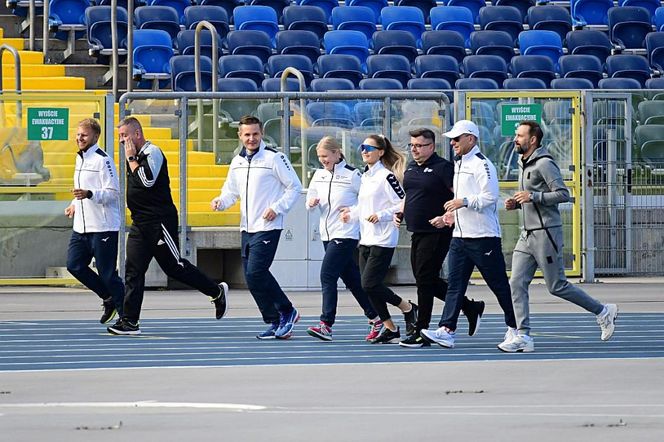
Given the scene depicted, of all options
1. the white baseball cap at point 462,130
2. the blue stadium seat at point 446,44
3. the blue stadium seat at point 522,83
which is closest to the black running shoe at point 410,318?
the white baseball cap at point 462,130

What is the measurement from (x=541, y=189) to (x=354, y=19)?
14514mm

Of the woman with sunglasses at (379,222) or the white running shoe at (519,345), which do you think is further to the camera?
the woman with sunglasses at (379,222)

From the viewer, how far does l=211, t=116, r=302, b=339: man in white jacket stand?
1305 cm

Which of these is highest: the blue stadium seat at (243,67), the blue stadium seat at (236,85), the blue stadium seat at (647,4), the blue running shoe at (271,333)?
the blue stadium seat at (647,4)

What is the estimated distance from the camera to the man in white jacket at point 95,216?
45.9ft

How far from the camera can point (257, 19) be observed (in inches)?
1008

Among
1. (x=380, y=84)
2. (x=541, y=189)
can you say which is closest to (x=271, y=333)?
(x=541, y=189)

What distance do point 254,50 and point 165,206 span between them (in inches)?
449

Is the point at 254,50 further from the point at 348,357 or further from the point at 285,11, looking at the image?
the point at 348,357

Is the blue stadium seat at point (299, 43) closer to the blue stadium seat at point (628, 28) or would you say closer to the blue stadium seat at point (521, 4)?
the blue stadium seat at point (521, 4)

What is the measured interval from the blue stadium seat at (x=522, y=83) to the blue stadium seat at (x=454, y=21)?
2.64 m

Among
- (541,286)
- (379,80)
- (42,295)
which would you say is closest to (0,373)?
(42,295)

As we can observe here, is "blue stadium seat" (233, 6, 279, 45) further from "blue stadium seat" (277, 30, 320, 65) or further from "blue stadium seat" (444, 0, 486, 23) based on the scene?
"blue stadium seat" (444, 0, 486, 23)

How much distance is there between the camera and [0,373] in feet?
35.4
